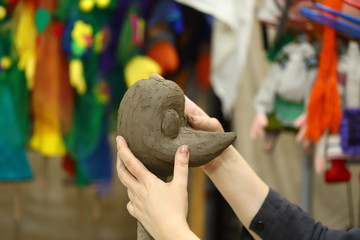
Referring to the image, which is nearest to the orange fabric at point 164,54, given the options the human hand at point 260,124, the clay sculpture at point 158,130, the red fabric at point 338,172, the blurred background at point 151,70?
the blurred background at point 151,70

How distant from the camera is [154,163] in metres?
0.83

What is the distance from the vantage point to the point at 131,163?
2.68ft

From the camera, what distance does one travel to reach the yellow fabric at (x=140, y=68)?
5.25 feet

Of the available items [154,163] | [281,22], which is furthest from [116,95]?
[154,163]

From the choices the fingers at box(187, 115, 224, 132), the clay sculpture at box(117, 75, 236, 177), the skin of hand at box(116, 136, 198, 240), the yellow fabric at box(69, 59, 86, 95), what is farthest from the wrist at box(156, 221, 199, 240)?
the yellow fabric at box(69, 59, 86, 95)

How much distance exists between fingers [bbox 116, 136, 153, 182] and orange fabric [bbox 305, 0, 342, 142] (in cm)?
75

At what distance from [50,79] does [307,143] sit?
0.75m

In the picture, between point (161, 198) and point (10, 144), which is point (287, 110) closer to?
point (10, 144)

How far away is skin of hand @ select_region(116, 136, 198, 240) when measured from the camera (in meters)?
0.78

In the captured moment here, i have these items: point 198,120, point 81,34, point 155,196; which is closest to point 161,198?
point 155,196

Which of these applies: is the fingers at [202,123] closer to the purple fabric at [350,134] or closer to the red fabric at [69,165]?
the purple fabric at [350,134]

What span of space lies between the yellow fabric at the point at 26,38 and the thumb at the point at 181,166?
91 cm

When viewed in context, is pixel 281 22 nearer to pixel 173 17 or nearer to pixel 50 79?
pixel 173 17

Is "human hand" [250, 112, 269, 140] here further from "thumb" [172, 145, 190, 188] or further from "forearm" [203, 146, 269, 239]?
"thumb" [172, 145, 190, 188]
